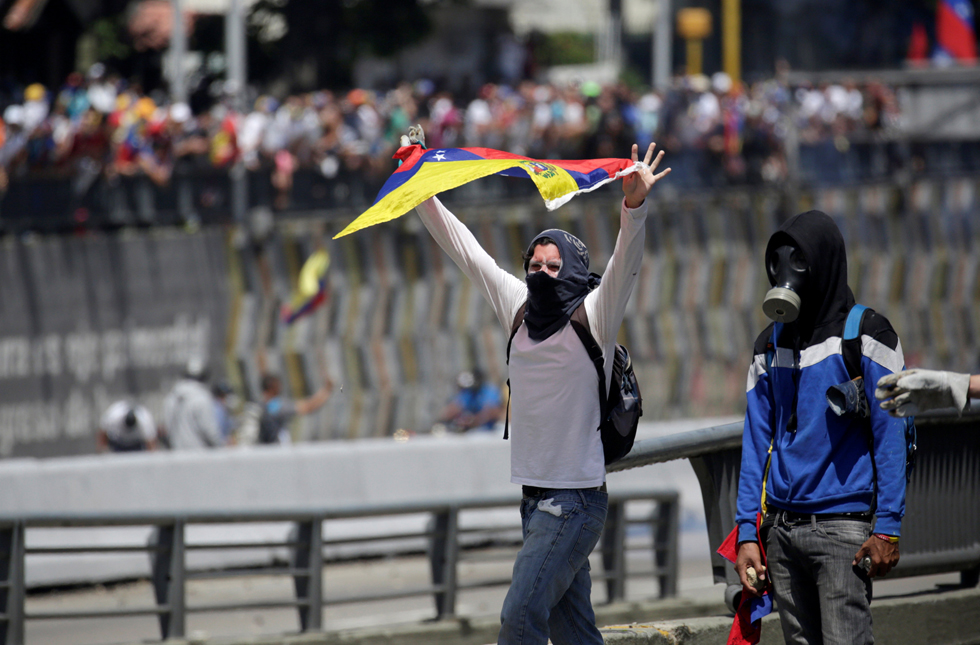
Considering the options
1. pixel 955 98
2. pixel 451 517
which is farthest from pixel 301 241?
pixel 955 98

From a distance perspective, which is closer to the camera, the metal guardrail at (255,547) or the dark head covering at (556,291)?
the dark head covering at (556,291)

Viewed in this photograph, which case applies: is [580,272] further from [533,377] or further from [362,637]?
[362,637]

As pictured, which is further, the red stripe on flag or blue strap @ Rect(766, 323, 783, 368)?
the red stripe on flag

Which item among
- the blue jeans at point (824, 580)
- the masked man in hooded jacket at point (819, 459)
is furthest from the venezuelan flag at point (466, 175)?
the blue jeans at point (824, 580)

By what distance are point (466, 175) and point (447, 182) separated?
71mm

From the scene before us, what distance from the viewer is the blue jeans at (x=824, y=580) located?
4.21 meters

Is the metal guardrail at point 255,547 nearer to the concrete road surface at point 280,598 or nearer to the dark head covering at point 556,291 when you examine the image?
the concrete road surface at point 280,598

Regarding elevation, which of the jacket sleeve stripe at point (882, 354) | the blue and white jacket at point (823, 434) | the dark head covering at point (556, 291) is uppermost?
the dark head covering at point (556, 291)

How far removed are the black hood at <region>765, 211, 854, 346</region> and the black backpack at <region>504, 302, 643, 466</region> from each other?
58cm

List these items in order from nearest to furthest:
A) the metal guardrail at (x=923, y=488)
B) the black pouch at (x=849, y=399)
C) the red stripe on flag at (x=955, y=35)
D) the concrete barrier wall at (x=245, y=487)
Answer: the black pouch at (x=849, y=399), the metal guardrail at (x=923, y=488), the concrete barrier wall at (x=245, y=487), the red stripe on flag at (x=955, y=35)

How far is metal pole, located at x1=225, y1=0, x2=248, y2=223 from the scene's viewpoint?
15.2 meters

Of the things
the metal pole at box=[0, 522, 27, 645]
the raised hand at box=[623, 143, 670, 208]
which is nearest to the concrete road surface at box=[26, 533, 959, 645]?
the metal pole at box=[0, 522, 27, 645]

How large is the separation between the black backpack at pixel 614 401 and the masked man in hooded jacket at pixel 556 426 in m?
0.02

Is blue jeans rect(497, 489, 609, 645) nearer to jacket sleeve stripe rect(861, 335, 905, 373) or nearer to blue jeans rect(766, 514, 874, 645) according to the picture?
blue jeans rect(766, 514, 874, 645)
